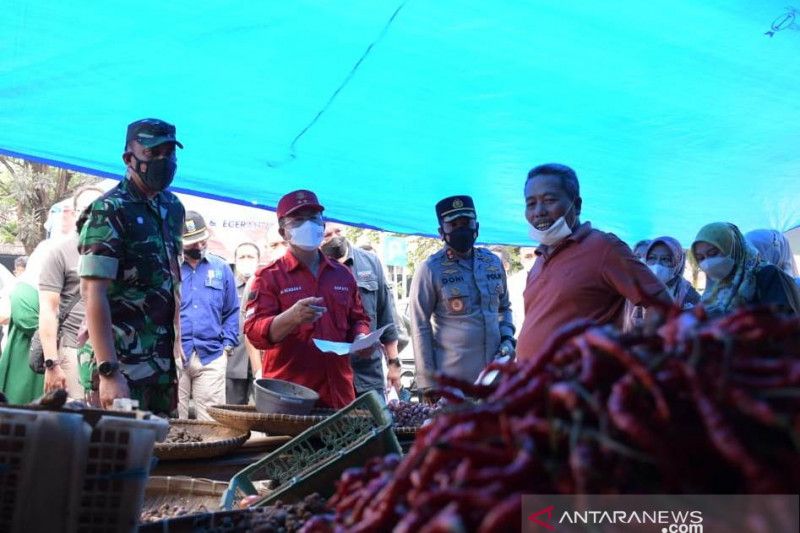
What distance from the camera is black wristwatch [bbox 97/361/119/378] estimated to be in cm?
363

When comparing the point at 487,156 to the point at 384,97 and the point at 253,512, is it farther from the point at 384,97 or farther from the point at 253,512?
the point at 253,512

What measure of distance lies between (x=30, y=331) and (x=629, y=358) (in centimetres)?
641

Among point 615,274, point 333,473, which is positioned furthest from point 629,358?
point 615,274

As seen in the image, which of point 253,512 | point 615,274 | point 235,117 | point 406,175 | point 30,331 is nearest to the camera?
point 253,512

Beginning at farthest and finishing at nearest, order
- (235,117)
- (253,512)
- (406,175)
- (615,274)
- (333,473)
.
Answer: (406,175) → (235,117) → (615,274) → (333,473) → (253,512)

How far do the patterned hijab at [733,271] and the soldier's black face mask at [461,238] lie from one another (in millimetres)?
1617

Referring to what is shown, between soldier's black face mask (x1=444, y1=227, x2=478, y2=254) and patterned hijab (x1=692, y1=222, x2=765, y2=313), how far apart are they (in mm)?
1617

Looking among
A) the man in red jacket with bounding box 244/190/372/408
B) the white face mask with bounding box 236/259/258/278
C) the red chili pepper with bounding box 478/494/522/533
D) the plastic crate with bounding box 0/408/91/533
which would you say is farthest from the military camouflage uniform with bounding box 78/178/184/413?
the white face mask with bounding box 236/259/258/278

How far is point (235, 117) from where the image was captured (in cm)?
574

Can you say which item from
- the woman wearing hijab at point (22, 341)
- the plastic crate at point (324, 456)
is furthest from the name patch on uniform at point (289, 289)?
the woman wearing hijab at point (22, 341)

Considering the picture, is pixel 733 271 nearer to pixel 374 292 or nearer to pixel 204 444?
pixel 374 292

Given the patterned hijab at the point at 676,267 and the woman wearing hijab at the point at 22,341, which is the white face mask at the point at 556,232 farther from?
the woman wearing hijab at the point at 22,341

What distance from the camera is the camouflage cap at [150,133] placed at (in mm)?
4027

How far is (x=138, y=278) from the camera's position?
3883mm
